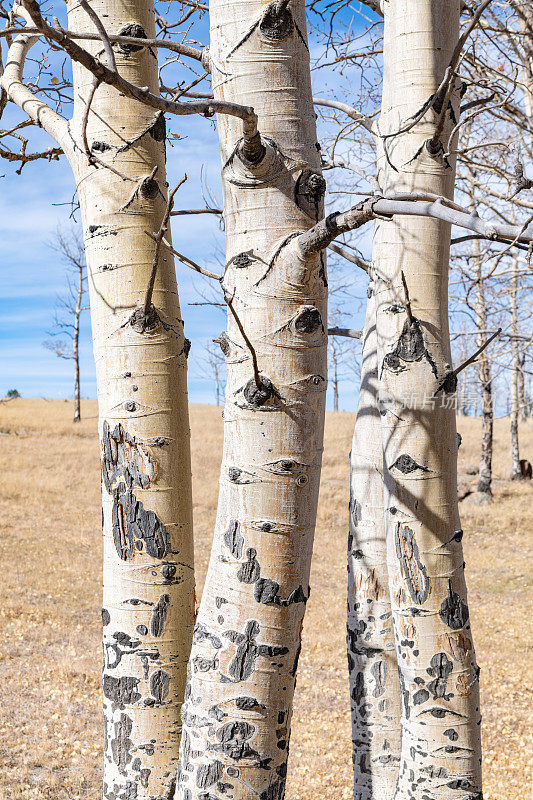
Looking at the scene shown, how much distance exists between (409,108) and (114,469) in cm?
196

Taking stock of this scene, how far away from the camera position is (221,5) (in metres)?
1.87

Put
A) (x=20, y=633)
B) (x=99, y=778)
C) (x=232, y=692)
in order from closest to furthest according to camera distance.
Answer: (x=232, y=692) < (x=99, y=778) < (x=20, y=633)

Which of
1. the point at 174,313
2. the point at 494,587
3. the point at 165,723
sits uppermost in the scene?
the point at 174,313

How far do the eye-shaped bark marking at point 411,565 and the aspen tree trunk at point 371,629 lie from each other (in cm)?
32

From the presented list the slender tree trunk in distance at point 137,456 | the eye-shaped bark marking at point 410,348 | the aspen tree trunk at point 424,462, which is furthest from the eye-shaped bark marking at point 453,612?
the slender tree trunk in distance at point 137,456

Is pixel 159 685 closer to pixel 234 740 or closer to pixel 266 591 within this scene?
pixel 234 740

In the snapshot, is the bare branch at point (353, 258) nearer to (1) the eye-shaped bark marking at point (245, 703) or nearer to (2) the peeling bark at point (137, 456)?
(2) the peeling bark at point (137, 456)

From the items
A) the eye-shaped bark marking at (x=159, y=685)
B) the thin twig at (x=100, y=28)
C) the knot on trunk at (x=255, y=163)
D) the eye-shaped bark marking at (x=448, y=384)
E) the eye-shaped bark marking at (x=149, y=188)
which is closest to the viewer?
the thin twig at (x=100, y=28)

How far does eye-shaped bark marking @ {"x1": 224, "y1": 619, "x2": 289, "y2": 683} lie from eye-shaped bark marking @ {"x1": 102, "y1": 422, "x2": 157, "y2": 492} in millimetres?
732

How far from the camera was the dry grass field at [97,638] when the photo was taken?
15.7 feet

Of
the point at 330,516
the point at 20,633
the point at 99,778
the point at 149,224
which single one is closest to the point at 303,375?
the point at 149,224

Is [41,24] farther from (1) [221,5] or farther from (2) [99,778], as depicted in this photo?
(2) [99,778]

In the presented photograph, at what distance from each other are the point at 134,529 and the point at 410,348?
4.29 ft

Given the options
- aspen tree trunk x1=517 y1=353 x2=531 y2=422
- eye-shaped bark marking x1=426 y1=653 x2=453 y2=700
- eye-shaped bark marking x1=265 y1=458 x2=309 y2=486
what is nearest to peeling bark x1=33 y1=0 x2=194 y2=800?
eye-shaped bark marking x1=265 y1=458 x2=309 y2=486
